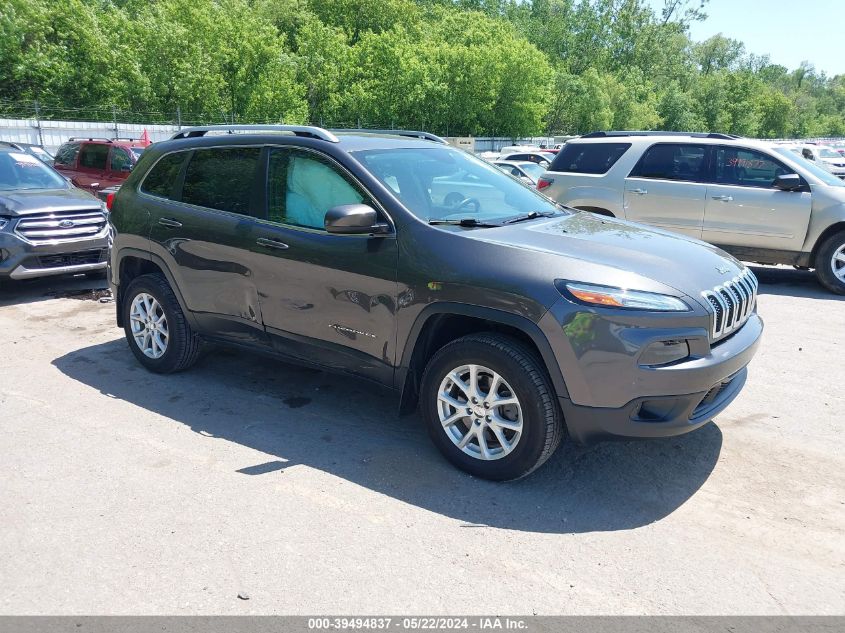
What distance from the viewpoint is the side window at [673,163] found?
30.5 ft

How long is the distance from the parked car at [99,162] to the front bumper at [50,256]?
6.11 meters

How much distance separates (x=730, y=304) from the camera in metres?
3.84

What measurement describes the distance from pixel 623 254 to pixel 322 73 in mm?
44220

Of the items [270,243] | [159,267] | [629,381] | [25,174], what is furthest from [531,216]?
[25,174]

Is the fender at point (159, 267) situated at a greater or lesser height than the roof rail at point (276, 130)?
lesser

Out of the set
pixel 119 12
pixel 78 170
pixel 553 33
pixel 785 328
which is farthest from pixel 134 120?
pixel 553 33

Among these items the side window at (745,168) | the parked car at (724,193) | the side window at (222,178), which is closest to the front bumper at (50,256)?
the side window at (222,178)

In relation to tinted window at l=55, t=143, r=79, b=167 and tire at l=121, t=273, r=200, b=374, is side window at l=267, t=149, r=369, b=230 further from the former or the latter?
tinted window at l=55, t=143, r=79, b=167

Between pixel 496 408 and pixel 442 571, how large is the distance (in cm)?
96

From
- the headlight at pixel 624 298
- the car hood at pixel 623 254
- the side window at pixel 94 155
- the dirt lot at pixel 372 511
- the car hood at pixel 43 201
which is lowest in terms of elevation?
the dirt lot at pixel 372 511

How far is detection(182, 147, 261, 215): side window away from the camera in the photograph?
4930 millimetres

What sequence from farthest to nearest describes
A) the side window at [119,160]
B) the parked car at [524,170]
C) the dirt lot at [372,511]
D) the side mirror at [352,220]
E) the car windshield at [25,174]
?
the parked car at [524,170] → the side window at [119,160] → the car windshield at [25,174] → the side mirror at [352,220] → the dirt lot at [372,511]

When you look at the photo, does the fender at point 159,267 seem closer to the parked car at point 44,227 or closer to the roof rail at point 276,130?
the roof rail at point 276,130

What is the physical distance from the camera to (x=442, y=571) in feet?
10.3
